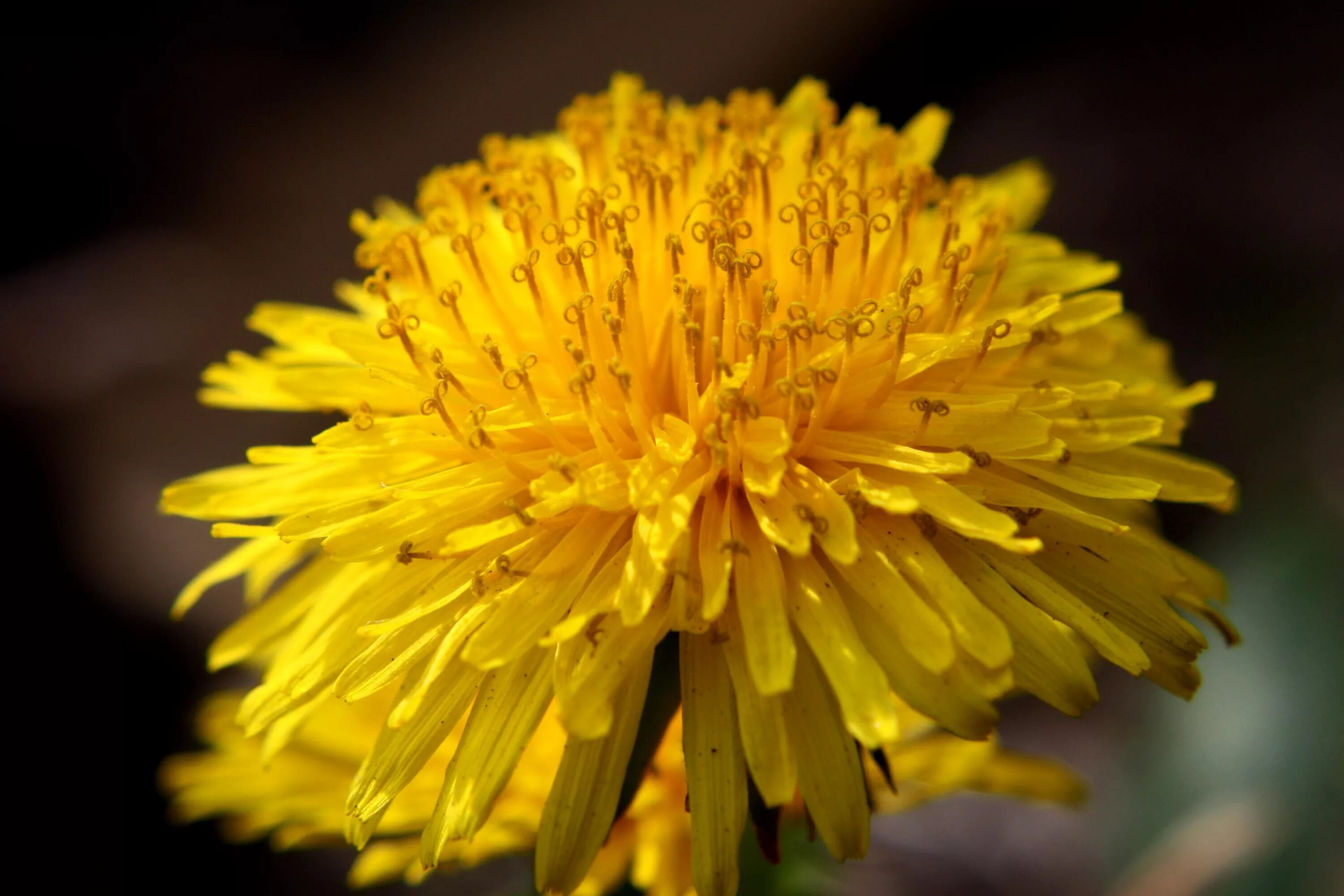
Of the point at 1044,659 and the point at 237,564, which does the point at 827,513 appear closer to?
the point at 1044,659

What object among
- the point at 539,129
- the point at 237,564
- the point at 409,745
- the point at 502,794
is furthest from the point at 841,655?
the point at 539,129

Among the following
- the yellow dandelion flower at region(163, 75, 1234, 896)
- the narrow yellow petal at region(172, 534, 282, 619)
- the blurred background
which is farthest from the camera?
the blurred background

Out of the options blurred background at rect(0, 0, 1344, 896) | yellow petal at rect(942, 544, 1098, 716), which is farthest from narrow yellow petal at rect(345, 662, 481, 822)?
blurred background at rect(0, 0, 1344, 896)

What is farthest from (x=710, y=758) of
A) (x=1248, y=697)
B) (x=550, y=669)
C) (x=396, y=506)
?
(x=1248, y=697)

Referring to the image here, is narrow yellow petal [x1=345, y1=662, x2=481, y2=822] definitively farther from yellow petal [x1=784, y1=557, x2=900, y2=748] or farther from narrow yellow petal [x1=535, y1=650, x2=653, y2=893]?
yellow petal [x1=784, y1=557, x2=900, y2=748]

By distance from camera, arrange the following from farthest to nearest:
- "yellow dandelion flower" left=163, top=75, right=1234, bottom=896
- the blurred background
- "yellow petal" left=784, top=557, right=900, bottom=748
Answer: the blurred background, "yellow dandelion flower" left=163, top=75, right=1234, bottom=896, "yellow petal" left=784, top=557, right=900, bottom=748

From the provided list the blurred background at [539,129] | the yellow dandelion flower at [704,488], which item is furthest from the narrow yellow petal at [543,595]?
the blurred background at [539,129]
